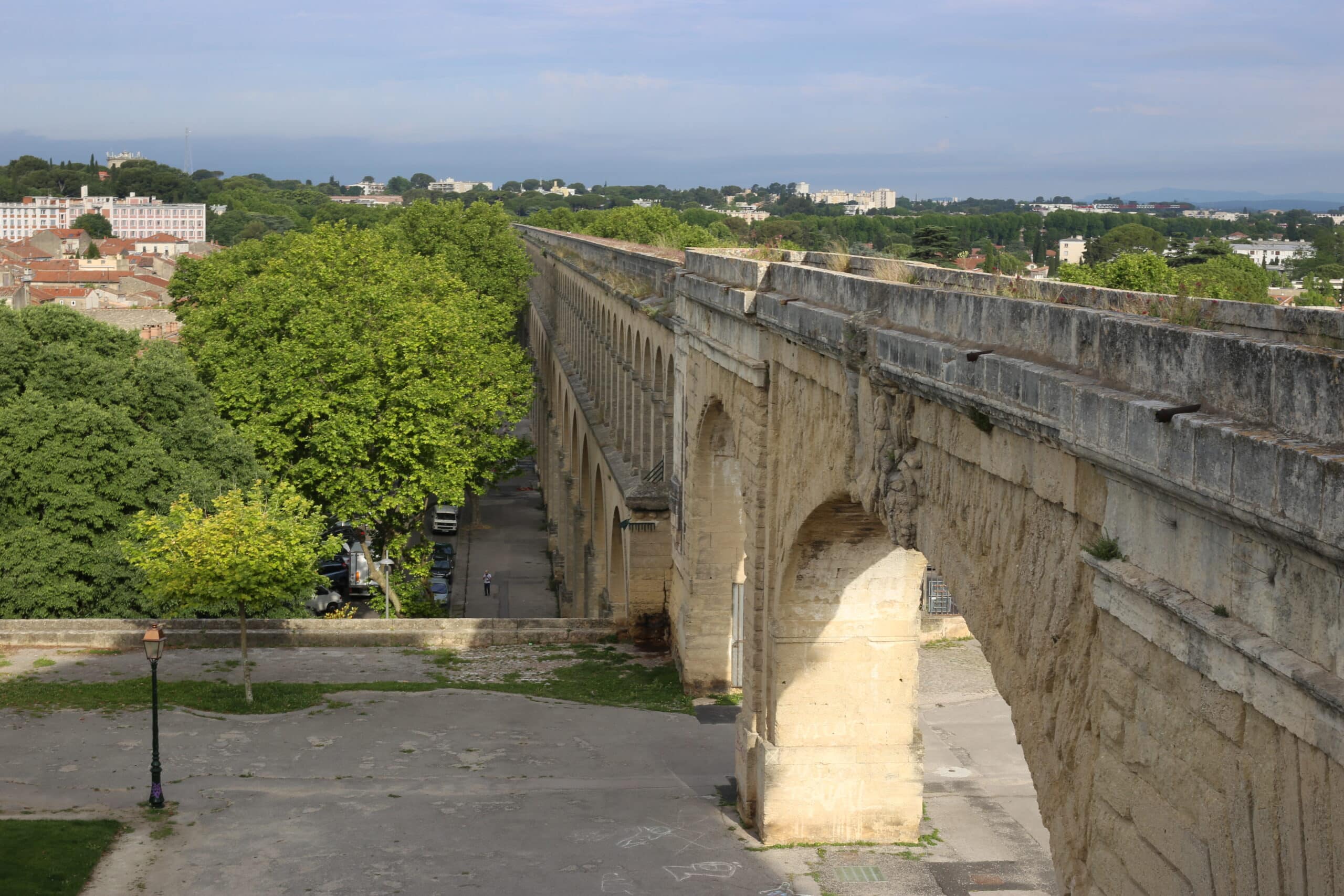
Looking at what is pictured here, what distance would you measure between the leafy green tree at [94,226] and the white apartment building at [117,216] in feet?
41.3

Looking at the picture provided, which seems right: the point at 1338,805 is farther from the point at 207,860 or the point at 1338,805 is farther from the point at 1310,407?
the point at 207,860

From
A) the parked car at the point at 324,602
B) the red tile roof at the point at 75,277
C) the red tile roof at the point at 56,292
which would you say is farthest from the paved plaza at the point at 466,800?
the red tile roof at the point at 75,277

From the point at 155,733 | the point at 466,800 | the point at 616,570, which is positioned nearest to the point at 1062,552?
the point at 466,800

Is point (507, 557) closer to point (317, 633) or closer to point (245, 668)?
point (317, 633)

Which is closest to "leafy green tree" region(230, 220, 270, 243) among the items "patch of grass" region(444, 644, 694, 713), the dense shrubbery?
the dense shrubbery

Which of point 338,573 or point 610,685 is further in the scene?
point 338,573

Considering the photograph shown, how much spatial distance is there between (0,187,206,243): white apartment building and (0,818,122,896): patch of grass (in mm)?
166034

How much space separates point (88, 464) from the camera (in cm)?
2478

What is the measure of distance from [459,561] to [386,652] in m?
18.5

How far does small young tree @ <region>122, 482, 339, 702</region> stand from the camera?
64.4 ft

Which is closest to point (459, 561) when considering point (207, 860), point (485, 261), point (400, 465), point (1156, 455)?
point (400, 465)

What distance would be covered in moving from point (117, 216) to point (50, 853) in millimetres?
177952

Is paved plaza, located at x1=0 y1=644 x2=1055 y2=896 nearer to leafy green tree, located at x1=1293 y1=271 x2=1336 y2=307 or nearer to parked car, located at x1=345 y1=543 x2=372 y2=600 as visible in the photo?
leafy green tree, located at x1=1293 y1=271 x2=1336 y2=307

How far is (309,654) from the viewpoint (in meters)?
22.9
